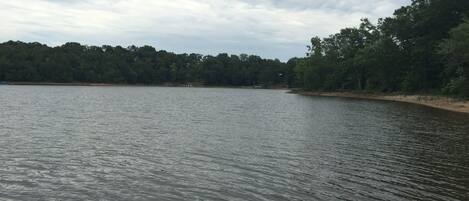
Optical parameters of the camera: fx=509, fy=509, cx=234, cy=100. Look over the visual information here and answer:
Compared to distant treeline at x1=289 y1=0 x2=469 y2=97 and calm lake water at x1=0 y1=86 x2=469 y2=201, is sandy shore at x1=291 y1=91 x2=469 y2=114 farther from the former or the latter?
calm lake water at x1=0 y1=86 x2=469 y2=201

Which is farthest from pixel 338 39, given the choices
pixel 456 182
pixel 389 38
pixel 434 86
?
pixel 456 182

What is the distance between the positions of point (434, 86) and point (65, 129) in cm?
8994

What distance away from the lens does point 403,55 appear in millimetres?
113812

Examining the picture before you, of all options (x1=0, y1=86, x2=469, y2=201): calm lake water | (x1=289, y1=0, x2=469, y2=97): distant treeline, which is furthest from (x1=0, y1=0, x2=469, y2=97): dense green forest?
(x1=0, y1=86, x2=469, y2=201): calm lake water

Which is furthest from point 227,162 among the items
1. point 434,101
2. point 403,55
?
point 403,55

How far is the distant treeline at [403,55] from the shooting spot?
3108 inches

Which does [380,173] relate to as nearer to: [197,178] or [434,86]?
[197,178]

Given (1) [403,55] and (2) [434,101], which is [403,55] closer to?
(1) [403,55]

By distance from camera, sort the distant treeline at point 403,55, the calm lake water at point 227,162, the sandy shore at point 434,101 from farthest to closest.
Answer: the distant treeline at point 403,55, the sandy shore at point 434,101, the calm lake water at point 227,162

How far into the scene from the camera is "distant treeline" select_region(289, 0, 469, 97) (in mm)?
78944

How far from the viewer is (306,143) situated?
31734 millimetres

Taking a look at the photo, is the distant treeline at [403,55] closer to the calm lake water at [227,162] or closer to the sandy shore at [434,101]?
the sandy shore at [434,101]

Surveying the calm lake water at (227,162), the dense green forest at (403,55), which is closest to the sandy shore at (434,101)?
the dense green forest at (403,55)

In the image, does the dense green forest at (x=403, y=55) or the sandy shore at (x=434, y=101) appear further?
the dense green forest at (x=403, y=55)
